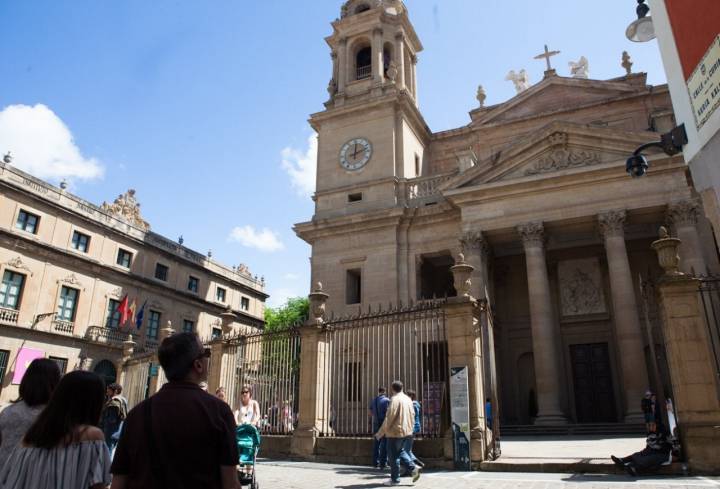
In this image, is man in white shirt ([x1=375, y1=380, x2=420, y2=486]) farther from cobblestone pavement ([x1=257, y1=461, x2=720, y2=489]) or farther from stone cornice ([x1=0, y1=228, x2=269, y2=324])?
stone cornice ([x1=0, y1=228, x2=269, y2=324])

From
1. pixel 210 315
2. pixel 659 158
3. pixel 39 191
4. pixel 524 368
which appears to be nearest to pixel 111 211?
pixel 39 191

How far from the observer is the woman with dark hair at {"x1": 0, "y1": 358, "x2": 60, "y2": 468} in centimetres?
365

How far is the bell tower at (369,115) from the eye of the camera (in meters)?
26.6

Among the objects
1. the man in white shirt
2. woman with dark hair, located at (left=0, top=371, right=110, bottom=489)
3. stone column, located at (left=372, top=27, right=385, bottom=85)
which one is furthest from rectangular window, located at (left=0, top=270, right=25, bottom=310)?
woman with dark hair, located at (left=0, top=371, right=110, bottom=489)

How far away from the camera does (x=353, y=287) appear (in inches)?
1030

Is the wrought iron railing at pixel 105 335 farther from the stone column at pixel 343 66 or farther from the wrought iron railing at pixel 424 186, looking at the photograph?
the wrought iron railing at pixel 424 186

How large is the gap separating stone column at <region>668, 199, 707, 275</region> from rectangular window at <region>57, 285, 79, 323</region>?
3041 centimetres

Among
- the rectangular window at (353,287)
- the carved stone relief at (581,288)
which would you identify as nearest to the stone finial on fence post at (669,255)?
the carved stone relief at (581,288)

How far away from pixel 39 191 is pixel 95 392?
31.3 metres

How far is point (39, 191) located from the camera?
29.8 metres

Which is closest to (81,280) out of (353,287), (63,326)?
(63,326)

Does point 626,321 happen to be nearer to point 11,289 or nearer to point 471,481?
point 471,481

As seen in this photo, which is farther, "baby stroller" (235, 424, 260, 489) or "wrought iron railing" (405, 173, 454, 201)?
"wrought iron railing" (405, 173, 454, 201)

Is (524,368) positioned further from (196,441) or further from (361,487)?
(196,441)
